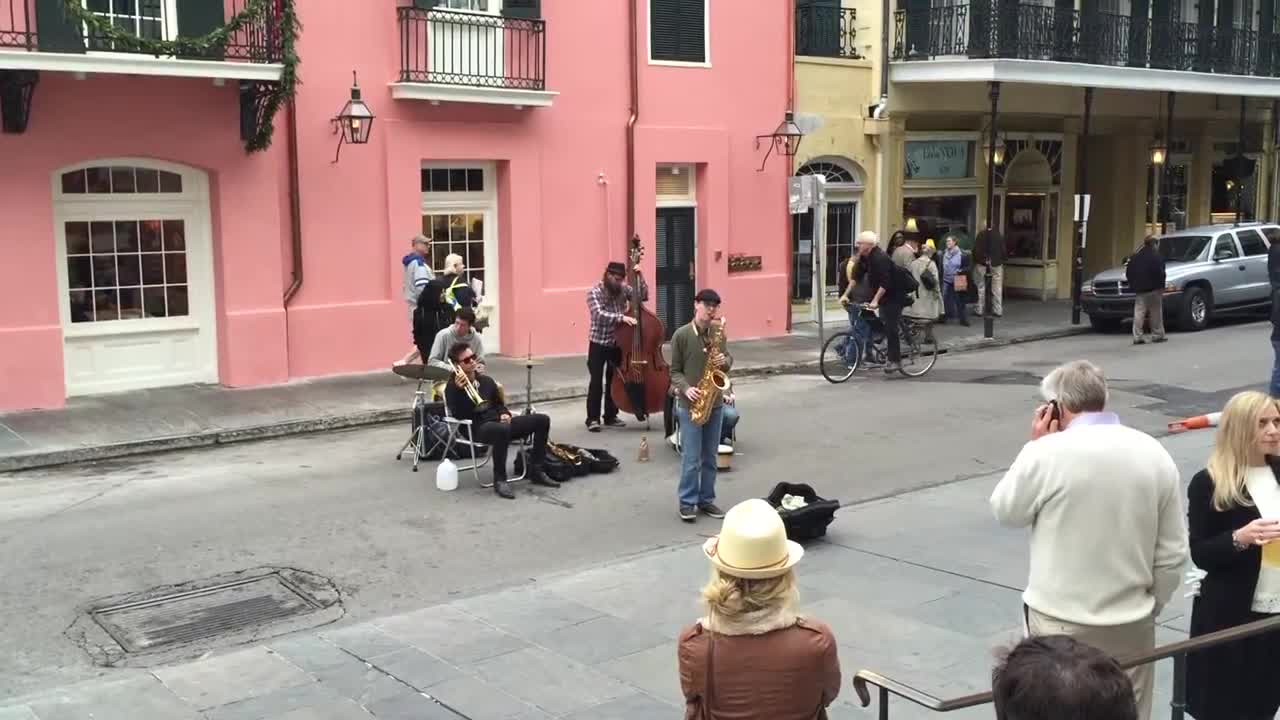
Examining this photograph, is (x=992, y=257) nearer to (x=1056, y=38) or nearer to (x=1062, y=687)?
(x=1056, y=38)

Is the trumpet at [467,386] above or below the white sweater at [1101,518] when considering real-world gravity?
below

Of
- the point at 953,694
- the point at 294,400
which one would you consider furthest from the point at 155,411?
the point at 953,694

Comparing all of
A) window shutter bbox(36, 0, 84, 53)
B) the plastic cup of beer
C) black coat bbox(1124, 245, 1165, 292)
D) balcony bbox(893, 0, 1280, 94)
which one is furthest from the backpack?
the plastic cup of beer

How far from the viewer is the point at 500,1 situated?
1772 centimetres

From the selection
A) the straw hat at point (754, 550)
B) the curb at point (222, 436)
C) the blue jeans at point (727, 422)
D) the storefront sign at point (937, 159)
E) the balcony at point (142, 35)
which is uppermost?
the balcony at point (142, 35)

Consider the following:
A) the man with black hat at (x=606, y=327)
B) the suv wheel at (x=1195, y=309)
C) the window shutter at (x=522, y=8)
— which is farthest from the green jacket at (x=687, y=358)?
the suv wheel at (x=1195, y=309)

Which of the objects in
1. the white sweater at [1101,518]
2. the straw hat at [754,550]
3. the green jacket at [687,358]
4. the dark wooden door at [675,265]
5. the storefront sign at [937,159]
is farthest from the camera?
the storefront sign at [937,159]

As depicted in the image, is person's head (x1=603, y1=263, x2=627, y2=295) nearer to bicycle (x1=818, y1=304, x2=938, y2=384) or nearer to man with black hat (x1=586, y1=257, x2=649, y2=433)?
man with black hat (x1=586, y1=257, x2=649, y2=433)

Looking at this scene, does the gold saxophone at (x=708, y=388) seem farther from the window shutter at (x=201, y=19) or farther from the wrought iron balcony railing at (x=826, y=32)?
the wrought iron balcony railing at (x=826, y=32)

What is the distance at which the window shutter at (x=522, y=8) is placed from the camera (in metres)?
17.6

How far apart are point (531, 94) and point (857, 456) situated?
26.2 ft

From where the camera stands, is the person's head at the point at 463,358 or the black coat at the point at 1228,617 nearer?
the black coat at the point at 1228,617

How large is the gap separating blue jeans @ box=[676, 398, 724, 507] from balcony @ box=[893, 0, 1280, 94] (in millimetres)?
14813

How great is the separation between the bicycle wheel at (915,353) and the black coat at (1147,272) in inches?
182
